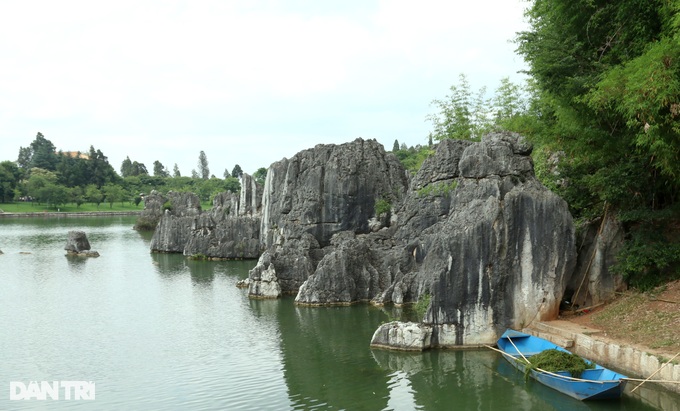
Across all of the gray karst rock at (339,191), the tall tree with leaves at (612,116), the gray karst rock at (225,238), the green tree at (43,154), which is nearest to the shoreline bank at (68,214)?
the green tree at (43,154)

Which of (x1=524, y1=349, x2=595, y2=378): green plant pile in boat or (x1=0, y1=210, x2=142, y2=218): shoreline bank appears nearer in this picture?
(x1=524, y1=349, x2=595, y2=378): green plant pile in boat

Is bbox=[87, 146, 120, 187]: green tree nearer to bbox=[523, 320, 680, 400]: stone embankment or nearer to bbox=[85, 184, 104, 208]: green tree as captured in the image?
bbox=[85, 184, 104, 208]: green tree

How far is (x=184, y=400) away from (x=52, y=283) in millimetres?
25474

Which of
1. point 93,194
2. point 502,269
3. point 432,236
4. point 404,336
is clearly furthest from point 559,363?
point 93,194

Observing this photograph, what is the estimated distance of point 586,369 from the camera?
1524 centimetres

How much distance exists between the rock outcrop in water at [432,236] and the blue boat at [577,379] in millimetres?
1931

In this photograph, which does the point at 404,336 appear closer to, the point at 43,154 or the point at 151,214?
the point at 151,214

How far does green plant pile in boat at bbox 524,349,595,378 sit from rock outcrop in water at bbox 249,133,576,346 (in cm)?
327

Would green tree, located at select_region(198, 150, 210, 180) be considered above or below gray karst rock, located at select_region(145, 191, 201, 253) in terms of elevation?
above

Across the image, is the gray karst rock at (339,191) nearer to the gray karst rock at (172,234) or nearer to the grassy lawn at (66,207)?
the gray karst rock at (172,234)

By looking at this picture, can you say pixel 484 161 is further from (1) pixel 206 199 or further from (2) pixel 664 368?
(1) pixel 206 199

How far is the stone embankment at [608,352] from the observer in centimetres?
1473

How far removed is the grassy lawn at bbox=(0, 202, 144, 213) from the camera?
11319cm

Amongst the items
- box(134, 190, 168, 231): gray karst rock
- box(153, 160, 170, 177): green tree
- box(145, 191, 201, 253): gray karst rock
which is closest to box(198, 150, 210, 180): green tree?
box(153, 160, 170, 177): green tree
